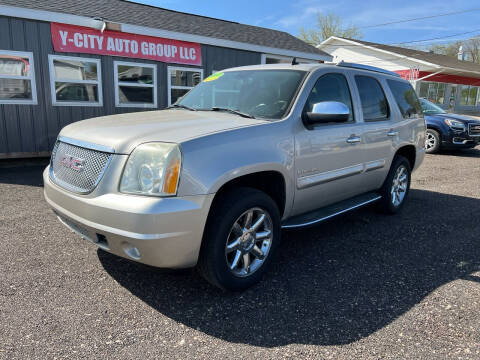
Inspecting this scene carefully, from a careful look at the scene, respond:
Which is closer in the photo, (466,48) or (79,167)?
(79,167)

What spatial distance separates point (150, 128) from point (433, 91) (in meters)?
30.5

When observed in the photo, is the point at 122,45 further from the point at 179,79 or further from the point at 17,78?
the point at 17,78

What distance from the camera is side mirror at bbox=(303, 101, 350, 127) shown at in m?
3.38

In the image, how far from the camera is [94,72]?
9.13 m

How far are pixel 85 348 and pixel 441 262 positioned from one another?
10.8 feet

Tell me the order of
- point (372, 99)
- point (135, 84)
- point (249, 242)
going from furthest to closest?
1. point (135, 84)
2. point (372, 99)
3. point (249, 242)

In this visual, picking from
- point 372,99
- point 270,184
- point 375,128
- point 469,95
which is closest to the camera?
point 270,184

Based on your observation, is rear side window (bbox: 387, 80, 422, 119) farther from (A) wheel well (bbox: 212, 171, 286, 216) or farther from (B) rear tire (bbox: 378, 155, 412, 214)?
(A) wheel well (bbox: 212, 171, 286, 216)

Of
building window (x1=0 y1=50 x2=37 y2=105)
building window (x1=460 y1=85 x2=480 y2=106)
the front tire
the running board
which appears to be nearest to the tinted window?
the running board

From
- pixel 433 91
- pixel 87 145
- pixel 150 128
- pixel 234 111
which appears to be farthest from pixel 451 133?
pixel 433 91

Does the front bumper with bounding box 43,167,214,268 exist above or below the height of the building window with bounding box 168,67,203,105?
below

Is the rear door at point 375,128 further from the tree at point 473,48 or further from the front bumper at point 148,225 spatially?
the tree at point 473,48

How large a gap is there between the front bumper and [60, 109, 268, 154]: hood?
41 centimetres

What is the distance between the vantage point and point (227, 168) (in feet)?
9.00
